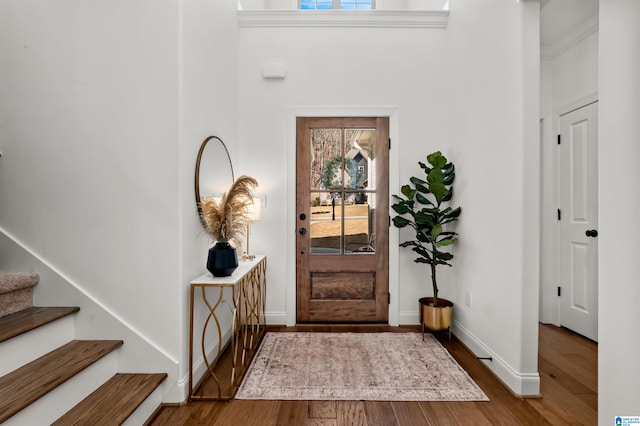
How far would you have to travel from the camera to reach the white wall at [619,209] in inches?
43.8

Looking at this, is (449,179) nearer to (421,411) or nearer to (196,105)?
(421,411)

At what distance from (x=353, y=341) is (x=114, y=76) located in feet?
8.41

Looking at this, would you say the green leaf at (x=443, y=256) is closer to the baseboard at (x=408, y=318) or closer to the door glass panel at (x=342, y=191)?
the door glass panel at (x=342, y=191)

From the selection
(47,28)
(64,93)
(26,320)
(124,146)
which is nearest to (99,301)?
(26,320)

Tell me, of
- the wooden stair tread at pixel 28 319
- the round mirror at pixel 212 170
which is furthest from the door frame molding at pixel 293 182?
the wooden stair tread at pixel 28 319

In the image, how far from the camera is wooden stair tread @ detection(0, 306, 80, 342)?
4.70ft

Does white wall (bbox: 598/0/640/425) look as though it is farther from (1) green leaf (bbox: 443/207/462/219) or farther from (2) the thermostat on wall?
(2) the thermostat on wall

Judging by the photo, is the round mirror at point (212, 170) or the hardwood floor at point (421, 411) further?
the round mirror at point (212, 170)

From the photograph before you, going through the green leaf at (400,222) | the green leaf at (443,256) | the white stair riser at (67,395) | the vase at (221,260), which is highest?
the green leaf at (400,222)

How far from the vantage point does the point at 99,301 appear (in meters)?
1.81

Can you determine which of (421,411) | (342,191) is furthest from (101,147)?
(421,411)

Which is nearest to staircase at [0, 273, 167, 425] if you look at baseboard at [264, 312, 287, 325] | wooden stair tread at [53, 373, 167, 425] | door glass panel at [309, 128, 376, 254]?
wooden stair tread at [53, 373, 167, 425]

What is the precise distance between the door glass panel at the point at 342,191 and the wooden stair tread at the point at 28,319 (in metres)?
1.96

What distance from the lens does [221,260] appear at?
1897mm
